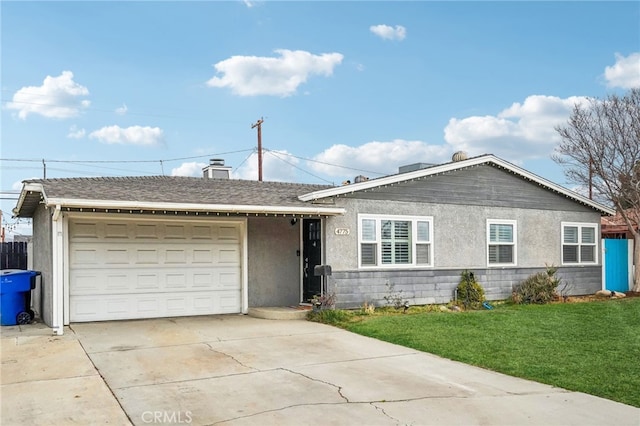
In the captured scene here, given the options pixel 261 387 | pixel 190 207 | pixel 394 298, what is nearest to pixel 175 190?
pixel 190 207

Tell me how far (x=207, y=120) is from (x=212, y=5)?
10764mm

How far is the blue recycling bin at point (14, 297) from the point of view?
1139 cm

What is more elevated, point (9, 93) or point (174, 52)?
point (9, 93)

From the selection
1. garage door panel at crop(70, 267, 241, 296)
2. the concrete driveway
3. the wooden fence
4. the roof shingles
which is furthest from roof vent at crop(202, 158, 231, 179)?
the concrete driveway

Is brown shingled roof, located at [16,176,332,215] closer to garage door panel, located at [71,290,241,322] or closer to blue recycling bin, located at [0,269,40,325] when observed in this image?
blue recycling bin, located at [0,269,40,325]

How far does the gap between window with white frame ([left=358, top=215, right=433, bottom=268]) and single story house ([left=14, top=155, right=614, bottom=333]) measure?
0.03 metres

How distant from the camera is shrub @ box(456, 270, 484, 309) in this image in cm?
1439

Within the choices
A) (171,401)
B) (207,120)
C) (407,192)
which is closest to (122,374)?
(171,401)

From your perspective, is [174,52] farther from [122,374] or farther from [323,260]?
[122,374]

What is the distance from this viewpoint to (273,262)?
45.2ft

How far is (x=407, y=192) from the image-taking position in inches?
549

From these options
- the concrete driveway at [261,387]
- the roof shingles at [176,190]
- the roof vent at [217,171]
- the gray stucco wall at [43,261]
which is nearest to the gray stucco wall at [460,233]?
the roof shingles at [176,190]

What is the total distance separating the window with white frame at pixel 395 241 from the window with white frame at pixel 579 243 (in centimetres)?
510

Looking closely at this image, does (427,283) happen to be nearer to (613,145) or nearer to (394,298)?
(394,298)
